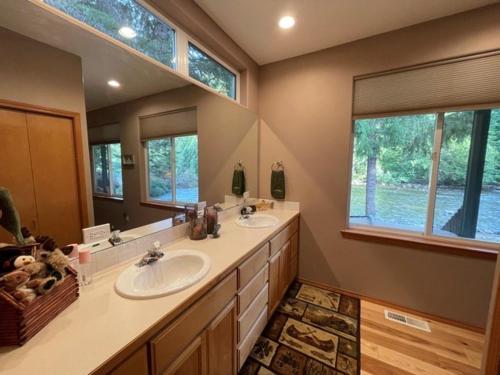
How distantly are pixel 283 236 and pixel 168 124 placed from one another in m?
1.41

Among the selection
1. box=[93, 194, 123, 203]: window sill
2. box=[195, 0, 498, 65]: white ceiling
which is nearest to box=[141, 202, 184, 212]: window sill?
box=[93, 194, 123, 203]: window sill

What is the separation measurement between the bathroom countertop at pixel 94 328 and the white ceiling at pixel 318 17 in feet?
6.16

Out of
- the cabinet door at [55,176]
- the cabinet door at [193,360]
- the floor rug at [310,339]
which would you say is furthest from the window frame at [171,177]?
the floor rug at [310,339]

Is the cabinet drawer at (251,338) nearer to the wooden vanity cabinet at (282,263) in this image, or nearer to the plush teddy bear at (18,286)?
the wooden vanity cabinet at (282,263)

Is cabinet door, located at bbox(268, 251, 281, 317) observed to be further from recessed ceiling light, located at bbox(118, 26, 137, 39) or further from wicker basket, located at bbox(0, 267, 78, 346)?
recessed ceiling light, located at bbox(118, 26, 137, 39)

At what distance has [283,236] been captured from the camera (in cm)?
208

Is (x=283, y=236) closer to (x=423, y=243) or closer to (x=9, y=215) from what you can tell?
(x=423, y=243)

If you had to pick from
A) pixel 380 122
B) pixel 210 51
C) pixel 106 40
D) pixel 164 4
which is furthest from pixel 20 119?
pixel 380 122

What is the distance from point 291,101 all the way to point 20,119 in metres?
2.20

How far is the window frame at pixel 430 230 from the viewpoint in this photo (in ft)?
5.94

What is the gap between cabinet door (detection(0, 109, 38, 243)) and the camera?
0.84 m

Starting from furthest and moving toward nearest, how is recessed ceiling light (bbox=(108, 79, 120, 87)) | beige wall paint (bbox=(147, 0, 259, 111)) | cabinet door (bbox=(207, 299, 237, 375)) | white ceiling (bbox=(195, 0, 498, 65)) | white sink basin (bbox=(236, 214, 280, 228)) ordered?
1. white sink basin (bbox=(236, 214, 280, 228))
2. white ceiling (bbox=(195, 0, 498, 65))
3. beige wall paint (bbox=(147, 0, 259, 111))
4. recessed ceiling light (bbox=(108, 79, 120, 87))
5. cabinet door (bbox=(207, 299, 237, 375))

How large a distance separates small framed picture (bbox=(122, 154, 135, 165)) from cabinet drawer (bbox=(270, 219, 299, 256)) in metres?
1.20

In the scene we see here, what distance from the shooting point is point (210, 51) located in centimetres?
195
